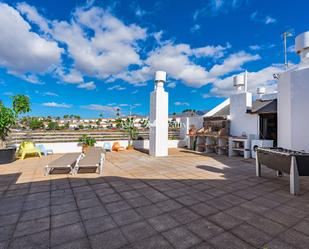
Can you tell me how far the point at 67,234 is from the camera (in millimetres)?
2404

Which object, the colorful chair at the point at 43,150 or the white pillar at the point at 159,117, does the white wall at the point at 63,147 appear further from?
the white pillar at the point at 159,117

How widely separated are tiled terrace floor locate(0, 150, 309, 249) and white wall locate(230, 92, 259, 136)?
4.74 metres

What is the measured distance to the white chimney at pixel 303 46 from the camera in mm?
6895

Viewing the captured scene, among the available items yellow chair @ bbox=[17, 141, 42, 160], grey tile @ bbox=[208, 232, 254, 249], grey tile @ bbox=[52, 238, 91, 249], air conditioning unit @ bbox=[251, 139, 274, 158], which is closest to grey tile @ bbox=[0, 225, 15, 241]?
grey tile @ bbox=[52, 238, 91, 249]

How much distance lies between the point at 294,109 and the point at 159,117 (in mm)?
5785

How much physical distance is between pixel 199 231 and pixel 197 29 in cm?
1346

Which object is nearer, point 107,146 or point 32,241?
point 32,241

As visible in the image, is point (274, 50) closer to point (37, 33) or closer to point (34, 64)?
point (37, 33)

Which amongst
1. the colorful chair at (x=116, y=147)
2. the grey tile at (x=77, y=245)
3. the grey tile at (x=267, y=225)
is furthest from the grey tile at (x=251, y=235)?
the colorful chair at (x=116, y=147)

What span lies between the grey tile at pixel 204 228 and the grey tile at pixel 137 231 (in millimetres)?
603

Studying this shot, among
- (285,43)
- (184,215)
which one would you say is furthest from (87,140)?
(285,43)

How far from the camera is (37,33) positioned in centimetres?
950

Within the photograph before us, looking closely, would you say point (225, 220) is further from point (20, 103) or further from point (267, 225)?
point (20, 103)

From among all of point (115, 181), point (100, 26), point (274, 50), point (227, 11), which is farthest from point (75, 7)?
point (274, 50)
